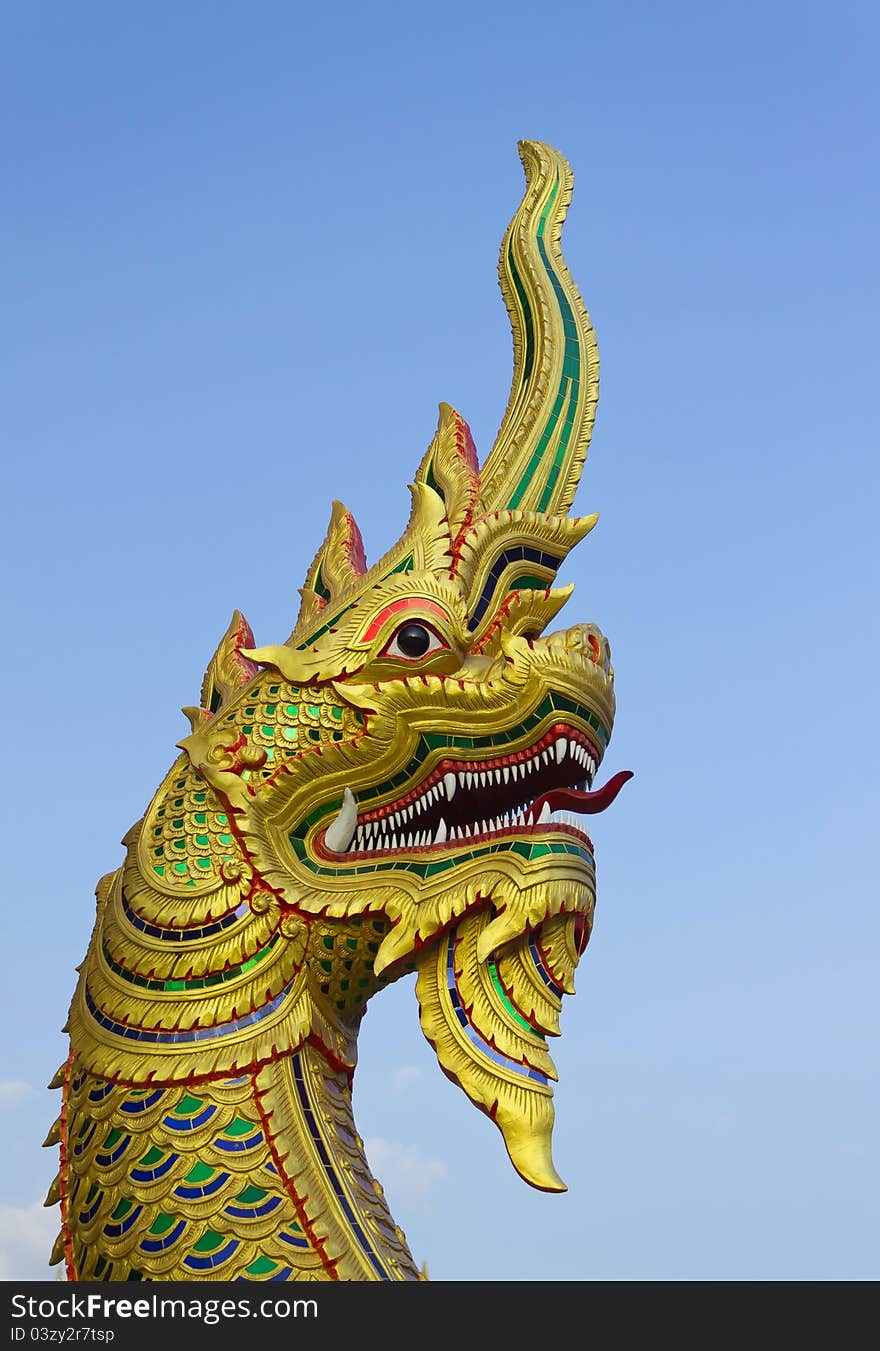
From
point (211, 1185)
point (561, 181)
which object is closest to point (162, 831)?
point (211, 1185)

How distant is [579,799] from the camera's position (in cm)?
722

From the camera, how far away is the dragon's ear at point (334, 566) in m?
7.90

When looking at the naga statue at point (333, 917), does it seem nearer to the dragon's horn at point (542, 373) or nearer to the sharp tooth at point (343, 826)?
the sharp tooth at point (343, 826)

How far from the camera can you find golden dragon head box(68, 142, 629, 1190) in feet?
22.7

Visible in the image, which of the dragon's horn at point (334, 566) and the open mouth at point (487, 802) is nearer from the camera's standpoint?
the open mouth at point (487, 802)

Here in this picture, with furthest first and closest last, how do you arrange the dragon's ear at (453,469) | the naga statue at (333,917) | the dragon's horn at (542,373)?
the dragon's horn at (542,373) < the dragon's ear at (453,469) < the naga statue at (333,917)

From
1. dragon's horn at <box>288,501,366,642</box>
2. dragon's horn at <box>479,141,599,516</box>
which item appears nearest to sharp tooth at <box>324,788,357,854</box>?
dragon's horn at <box>288,501,366,642</box>

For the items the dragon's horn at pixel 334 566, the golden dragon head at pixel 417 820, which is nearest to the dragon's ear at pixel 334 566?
the dragon's horn at pixel 334 566

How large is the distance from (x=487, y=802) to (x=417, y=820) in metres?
0.28

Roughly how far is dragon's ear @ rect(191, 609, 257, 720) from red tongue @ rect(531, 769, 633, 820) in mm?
1346

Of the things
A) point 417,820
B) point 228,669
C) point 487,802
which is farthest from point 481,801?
point 228,669

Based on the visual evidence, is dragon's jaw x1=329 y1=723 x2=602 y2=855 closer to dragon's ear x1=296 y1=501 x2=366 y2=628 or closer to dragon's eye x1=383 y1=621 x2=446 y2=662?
dragon's eye x1=383 y1=621 x2=446 y2=662
